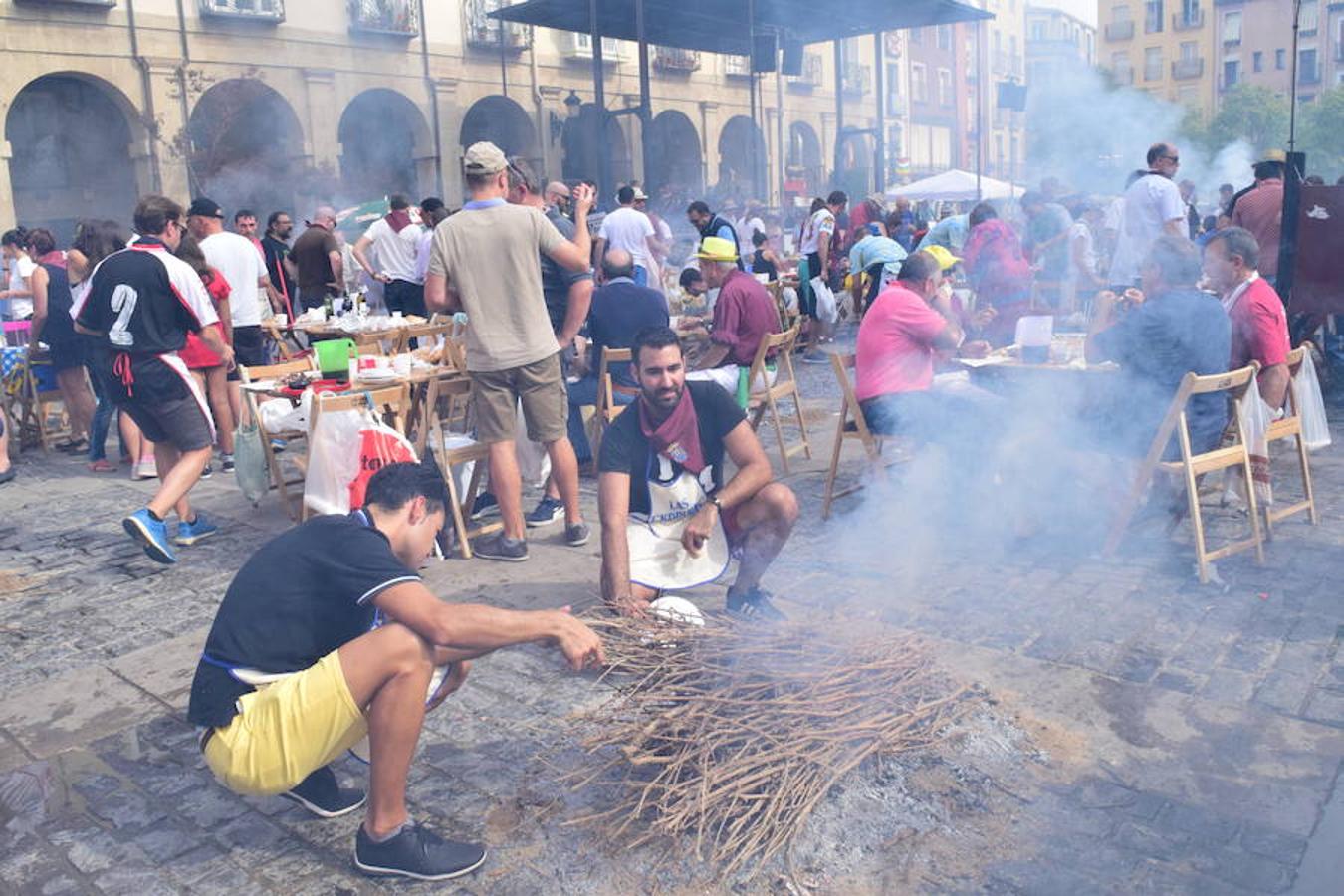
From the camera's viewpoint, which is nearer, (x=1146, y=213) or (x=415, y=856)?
(x=415, y=856)

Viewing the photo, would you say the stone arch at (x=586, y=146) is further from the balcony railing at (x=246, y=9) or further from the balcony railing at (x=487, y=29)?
the balcony railing at (x=246, y=9)

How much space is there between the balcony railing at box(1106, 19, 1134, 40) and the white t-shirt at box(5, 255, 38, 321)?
62.3m

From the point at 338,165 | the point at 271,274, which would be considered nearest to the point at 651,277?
the point at 271,274

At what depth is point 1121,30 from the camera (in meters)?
59.8

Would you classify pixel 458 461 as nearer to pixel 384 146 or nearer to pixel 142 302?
pixel 142 302

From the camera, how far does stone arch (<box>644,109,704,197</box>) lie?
2794cm

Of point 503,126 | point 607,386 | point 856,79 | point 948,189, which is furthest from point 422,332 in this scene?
point 856,79

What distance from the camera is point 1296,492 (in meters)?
5.67

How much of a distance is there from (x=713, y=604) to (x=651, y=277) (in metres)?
5.61

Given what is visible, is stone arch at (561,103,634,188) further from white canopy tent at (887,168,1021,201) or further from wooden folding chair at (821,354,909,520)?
wooden folding chair at (821,354,909,520)

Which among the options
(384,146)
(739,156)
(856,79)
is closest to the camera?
(384,146)

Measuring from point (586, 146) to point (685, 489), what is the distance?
2198 cm

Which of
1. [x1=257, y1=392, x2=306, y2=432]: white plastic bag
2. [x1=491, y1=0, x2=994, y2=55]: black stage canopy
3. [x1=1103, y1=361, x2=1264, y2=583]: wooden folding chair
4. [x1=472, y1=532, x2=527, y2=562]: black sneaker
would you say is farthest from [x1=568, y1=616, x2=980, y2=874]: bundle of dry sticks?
[x1=491, y1=0, x2=994, y2=55]: black stage canopy

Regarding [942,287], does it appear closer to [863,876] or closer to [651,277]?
[651,277]
